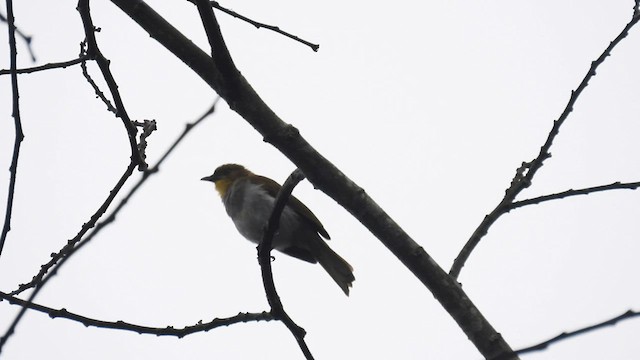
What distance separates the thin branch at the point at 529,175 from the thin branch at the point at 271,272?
0.80m

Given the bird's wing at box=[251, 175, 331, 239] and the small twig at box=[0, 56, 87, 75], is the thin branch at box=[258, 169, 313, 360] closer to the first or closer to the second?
the small twig at box=[0, 56, 87, 75]

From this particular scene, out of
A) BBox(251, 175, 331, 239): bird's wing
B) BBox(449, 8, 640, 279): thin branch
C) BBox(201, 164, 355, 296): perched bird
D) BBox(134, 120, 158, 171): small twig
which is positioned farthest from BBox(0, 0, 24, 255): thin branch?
BBox(251, 175, 331, 239): bird's wing

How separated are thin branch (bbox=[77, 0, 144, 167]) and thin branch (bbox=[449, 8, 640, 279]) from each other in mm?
1594

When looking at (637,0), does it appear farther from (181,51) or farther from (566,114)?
(181,51)

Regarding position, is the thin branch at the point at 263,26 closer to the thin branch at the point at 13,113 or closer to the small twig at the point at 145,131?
the small twig at the point at 145,131

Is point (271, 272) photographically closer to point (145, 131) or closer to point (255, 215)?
point (145, 131)

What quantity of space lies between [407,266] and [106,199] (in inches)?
50.3

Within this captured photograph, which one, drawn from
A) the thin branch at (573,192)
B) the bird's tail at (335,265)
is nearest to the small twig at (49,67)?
the thin branch at (573,192)

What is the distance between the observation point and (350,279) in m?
6.27

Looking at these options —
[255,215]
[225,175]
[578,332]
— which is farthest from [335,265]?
[578,332]

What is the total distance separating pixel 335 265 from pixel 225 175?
2.50 m

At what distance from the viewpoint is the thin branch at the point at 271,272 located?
10.5ft

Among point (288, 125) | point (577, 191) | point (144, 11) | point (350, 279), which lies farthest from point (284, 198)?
A: point (350, 279)

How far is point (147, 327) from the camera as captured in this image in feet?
9.67
